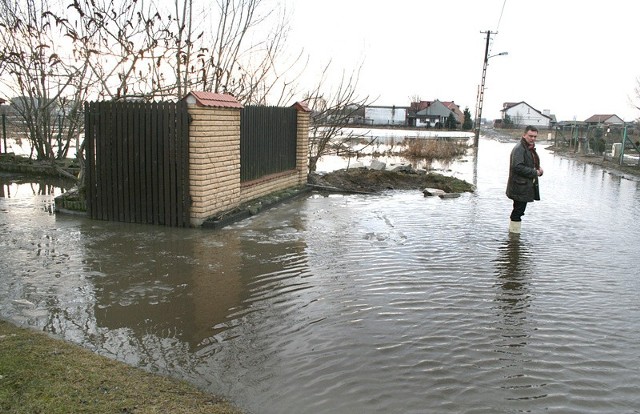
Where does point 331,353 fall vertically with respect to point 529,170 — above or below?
below

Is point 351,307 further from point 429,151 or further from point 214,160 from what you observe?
point 429,151

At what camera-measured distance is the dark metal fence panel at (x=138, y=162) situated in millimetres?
8688

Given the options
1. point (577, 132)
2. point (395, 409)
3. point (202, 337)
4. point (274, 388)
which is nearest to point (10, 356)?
point (202, 337)

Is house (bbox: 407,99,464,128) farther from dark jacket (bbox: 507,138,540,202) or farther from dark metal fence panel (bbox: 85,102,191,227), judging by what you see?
dark metal fence panel (bbox: 85,102,191,227)

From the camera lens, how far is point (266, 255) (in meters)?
7.37

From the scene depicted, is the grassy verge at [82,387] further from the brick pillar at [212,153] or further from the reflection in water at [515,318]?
the brick pillar at [212,153]

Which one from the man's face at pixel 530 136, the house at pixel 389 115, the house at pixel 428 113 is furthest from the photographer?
the house at pixel 428 113

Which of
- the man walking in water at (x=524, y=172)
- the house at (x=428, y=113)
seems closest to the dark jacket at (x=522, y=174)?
the man walking in water at (x=524, y=172)

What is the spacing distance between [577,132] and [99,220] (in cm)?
3049

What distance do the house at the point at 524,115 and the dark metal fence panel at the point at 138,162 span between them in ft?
369

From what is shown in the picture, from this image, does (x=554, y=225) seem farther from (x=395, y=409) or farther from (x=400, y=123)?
(x=400, y=123)

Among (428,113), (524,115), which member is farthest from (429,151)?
(524,115)

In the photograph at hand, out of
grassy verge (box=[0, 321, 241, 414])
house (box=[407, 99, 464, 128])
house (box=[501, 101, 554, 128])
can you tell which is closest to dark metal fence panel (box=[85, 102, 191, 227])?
grassy verge (box=[0, 321, 241, 414])

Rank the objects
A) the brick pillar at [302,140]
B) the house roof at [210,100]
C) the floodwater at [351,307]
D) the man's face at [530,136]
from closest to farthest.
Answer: the floodwater at [351,307]
the house roof at [210,100]
the man's face at [530,136]
the brick pillar at [302,140]
